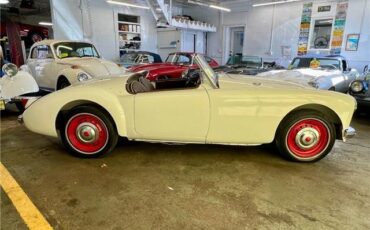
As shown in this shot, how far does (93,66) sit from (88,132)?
10.4ft

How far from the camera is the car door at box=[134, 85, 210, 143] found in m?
2.67

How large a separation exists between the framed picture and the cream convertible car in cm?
932

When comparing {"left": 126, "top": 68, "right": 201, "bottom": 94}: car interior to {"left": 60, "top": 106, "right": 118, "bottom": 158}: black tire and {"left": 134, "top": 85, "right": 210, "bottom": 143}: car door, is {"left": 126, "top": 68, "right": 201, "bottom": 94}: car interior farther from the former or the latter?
{"left": 60, "top": 106, "right": 118, "bottom": 158}: black tire

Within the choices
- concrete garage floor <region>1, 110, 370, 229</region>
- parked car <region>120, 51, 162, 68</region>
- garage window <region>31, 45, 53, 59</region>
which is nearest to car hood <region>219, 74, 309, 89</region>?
concrete garage floor <region>1, 110, 370, 229</region>

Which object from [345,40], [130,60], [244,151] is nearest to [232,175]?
[244,151]

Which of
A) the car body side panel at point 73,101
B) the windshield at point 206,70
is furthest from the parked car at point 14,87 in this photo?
the windshield at point 206,70

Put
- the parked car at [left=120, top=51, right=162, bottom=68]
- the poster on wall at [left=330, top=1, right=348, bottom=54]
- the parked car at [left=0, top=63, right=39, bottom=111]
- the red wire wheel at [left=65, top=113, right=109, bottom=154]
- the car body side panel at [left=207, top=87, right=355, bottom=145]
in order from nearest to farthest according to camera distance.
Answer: the car body side panel at [left=207, top=87, right=355, bottom=145], the red wire wheel at [left=65, top=113, right=109, bottom=154], the parked car at [left=0, top=63, right=39, bottom=111], the parked car at [left=120, top=51, right=162, bottom=68], the poster on wall at [left=330, top=1, right=348, bottom=54]

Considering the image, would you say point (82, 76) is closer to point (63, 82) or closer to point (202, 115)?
point (63, 82)

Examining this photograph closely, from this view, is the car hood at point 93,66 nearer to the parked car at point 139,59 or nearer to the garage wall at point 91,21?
the parked car at point 139,59

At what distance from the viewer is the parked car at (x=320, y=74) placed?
5.21 metres

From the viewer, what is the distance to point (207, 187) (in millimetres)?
2359

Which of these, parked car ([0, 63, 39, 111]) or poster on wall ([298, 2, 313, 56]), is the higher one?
poster on wall ([298, 2, 313, 56])

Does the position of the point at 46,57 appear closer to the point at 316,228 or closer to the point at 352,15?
the point at 316,228

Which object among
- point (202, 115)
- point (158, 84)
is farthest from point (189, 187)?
point (158, 84)
